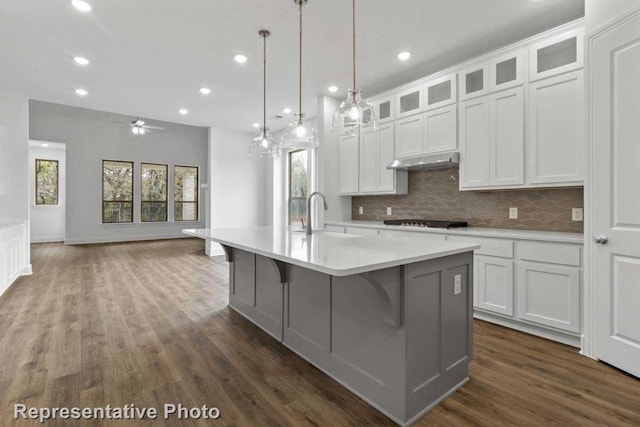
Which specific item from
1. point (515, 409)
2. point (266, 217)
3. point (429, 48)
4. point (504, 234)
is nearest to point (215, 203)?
point (266, 217)

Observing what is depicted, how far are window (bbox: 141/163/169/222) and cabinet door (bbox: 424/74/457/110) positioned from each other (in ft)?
29.2

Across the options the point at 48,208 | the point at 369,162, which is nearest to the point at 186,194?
the point at 48,208

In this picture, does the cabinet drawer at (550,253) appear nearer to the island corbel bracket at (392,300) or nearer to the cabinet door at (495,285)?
the cabinet door at (495,285)

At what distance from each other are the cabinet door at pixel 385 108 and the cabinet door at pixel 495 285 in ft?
7.68

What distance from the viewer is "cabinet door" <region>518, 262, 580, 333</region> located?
2.63 metres

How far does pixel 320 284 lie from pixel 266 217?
6289mm

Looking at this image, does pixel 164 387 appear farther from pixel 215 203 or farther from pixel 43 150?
pixel 43 150

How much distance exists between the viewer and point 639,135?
7.01 feet

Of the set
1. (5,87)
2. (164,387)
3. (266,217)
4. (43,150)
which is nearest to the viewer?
(164,387)

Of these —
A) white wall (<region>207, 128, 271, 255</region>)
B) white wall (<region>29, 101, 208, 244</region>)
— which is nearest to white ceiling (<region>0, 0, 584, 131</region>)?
white wall (<region>207, 128, 271, 255</region>)

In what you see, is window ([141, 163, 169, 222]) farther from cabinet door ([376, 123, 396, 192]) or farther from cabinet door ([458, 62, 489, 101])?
cabinet door ([458, 62, 489, 101])

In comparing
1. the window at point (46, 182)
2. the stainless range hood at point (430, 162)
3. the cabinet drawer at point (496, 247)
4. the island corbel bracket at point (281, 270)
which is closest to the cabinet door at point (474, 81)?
the stainless range hood at point (430, 162)

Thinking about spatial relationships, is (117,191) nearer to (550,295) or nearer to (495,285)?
(495,285)

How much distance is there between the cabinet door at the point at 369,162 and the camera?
472 centimetres
